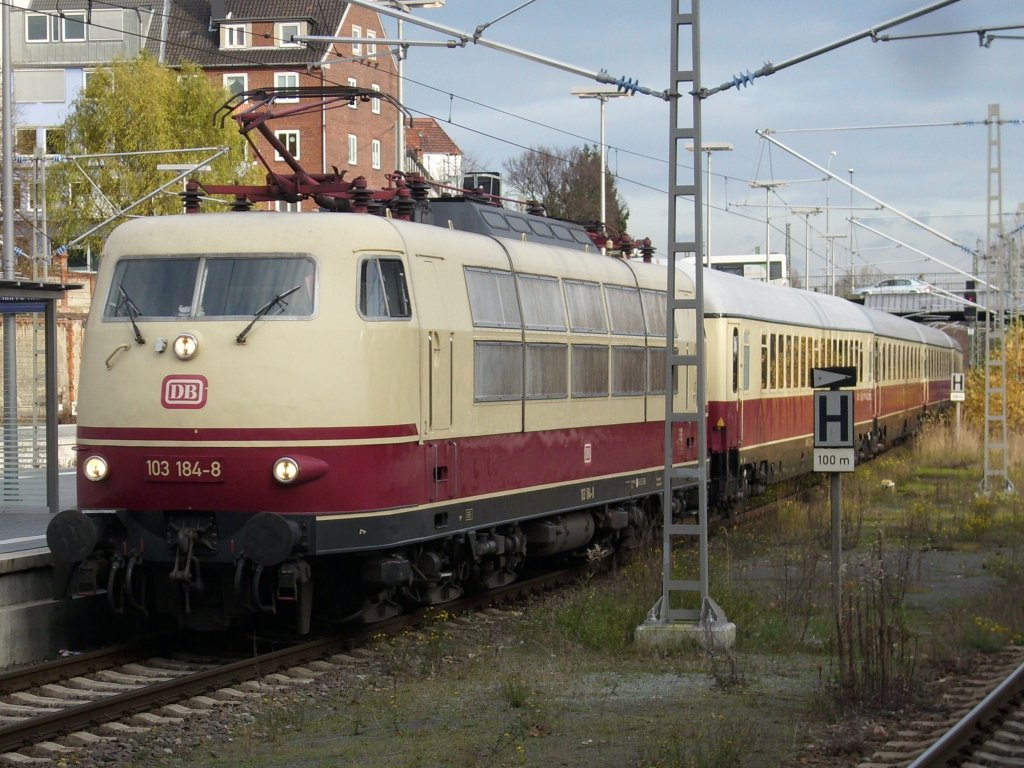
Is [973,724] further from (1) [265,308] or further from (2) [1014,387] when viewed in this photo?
(2) [1014,387]

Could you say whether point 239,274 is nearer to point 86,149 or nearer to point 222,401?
point 222,401

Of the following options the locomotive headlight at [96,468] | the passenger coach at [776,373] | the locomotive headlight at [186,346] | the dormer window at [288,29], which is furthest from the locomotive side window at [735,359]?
the dormer window at [288,29]

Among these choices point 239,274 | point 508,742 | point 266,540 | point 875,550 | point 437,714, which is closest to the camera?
point 508,742

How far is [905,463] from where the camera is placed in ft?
115

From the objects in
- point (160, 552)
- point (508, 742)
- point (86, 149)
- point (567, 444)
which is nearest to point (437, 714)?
point (508, 742)

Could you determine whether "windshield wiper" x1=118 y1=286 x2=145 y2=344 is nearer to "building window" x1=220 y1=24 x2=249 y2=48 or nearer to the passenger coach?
the passenger coach

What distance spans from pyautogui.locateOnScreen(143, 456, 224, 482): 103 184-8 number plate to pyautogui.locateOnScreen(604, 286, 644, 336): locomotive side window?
646cm

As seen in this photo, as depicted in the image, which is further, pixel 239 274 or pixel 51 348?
pixel 51 348

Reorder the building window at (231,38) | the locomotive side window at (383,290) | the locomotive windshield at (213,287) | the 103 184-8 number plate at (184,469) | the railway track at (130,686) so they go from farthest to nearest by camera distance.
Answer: the building window at (231,38), the locomotive side window at (383,290), the locomotive windshield at (213,287), the 103 184-8 number plate at (184,469), the railway track at (130,686)

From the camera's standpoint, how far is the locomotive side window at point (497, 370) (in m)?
13.8

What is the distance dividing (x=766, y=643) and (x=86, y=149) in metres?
38.3

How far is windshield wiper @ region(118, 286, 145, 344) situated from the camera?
1223 cm

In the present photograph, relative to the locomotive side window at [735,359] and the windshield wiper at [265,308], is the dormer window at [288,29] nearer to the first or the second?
the locomotive side window at [735,359]

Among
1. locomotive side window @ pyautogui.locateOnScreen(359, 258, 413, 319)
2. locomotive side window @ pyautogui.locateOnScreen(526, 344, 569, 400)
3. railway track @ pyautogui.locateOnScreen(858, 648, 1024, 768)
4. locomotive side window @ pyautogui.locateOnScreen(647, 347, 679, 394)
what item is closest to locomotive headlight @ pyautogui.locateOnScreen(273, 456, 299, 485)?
locomotive side window @ pyautogui.locateOnScreen(359, 258, 413, 319)
